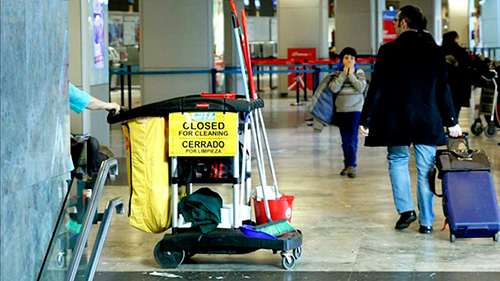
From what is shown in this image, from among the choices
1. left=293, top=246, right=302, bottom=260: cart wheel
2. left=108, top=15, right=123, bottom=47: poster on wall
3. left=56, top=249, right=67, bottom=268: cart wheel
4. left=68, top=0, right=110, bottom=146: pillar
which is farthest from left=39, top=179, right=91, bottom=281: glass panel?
left=108, top=15, right=123, bottom=47: poster on wall

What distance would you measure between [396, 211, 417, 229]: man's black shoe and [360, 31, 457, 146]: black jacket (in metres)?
0.62

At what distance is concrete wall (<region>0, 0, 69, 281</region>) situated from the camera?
→ 12.1 feet

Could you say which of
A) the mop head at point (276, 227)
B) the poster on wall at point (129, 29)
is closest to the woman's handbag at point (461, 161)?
the mop head at point (276, 227)

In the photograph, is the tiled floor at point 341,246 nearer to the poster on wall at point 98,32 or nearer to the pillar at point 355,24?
the poster on wall at point 98,32

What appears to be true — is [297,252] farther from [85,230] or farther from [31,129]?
[31,129]

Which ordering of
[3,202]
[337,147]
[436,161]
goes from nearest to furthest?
1. [3,202]
2. [436,161]
3. [337,147]

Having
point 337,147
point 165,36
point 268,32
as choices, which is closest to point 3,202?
point 337,147

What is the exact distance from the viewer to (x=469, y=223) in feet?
25.1

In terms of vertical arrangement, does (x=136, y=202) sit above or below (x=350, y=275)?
above

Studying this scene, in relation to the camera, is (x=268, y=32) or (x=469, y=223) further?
(x=268, y=32)

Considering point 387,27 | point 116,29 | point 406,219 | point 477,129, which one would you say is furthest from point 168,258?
point 116,29

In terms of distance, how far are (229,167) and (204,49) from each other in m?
10.5

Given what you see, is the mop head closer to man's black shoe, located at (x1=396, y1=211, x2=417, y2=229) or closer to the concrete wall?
man's black shoe, located at (x1=396, y1=211, x2=417, y2=229)

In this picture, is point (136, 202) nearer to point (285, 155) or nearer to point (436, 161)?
point (436, 161)
